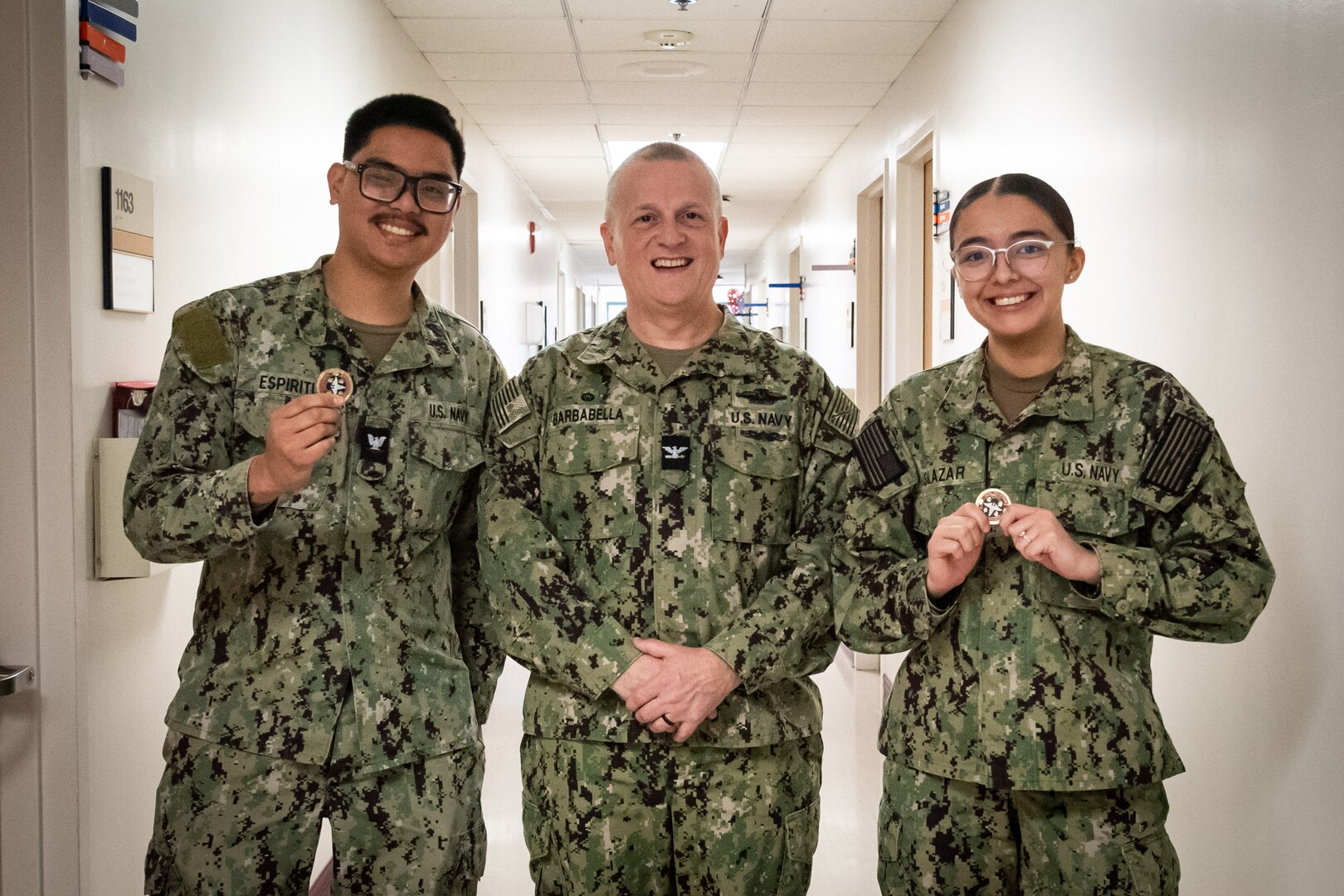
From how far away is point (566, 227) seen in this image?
1167 cm

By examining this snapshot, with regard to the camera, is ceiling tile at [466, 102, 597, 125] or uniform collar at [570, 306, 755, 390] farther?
ceiling tile at [466, 102, 597, 125]

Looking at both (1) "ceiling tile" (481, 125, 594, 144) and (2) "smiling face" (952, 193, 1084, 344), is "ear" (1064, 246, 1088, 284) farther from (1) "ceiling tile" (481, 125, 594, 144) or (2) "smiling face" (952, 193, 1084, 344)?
(1) "ceiling tile" (481, 125, 594, 144)

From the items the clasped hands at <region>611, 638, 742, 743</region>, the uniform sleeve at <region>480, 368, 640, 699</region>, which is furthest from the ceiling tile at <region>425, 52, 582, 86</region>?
the clasped hands at <region>611, 638, 742, 743</region>

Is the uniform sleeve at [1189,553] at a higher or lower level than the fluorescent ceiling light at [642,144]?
lower

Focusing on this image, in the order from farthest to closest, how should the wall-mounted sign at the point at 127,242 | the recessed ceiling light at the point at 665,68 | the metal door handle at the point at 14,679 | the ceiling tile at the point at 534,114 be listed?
the ceiling tile at the point at 534,114
the recessed ceiling light at the point at 665,68
the wall-mounted sign at the point at 127,242
the metal door handle at the point at 14,679

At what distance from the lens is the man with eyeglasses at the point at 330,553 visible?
172 centimetres

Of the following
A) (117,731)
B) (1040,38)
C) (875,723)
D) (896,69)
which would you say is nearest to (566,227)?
(896,69)

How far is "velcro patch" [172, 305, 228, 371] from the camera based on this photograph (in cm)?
176

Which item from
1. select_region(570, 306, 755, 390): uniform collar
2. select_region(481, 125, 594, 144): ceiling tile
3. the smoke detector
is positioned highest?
select_region(481, 125, 594, 144): ceiling tile

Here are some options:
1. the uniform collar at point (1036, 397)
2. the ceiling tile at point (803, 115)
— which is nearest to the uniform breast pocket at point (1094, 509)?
the uniform collar at point (1036, 397)

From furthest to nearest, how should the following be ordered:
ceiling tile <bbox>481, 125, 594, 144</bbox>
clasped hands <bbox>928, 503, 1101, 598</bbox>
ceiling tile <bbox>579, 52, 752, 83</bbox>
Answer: ceiling tile <bbox>481, 125, 594, 144</bbox>
ceiling tile <bbox>579, 52, 752, 83</bbox>
clasped hands <bbox>928, 503, 1101, 598</bbox>

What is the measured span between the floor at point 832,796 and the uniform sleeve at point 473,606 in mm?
1334

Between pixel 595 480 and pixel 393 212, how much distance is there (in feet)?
1.80

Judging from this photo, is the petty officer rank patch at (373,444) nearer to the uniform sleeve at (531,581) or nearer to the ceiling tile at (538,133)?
the uniform sleeve at (531,581)
